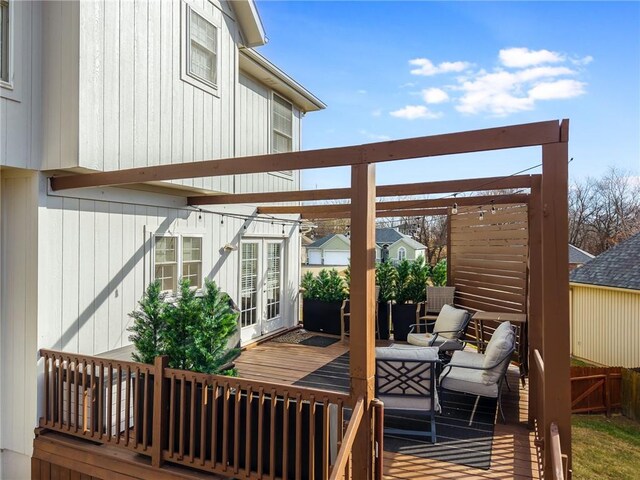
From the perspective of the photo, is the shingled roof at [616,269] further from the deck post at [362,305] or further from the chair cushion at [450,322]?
the deck post at [362,305]

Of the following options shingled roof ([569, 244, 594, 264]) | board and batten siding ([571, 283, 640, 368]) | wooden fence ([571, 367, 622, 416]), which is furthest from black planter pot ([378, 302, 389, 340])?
shingled roof ([569, 244, 594, 264])

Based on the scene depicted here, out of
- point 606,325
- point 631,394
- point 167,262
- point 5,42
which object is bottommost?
point 631,394

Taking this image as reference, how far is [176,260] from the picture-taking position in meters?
6.19

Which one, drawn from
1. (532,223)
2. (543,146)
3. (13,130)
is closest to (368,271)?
(543,146)

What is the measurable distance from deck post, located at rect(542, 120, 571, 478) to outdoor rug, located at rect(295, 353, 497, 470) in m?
1.32

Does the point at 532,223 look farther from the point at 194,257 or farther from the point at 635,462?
the point at 635,462

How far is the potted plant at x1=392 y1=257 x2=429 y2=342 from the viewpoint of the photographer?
336 inches

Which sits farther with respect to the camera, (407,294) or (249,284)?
(407,294)

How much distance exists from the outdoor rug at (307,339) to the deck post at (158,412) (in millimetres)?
4619

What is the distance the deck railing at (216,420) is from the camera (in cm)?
316

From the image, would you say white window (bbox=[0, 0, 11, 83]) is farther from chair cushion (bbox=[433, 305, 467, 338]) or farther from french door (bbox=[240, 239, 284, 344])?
chair cushion (bbox=[433, 305, 467, 338])

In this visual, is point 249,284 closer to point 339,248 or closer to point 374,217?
point 374,217

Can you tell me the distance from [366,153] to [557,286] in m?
1.52

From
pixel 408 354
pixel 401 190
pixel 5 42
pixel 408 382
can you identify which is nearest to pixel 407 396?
pixel 408 382
